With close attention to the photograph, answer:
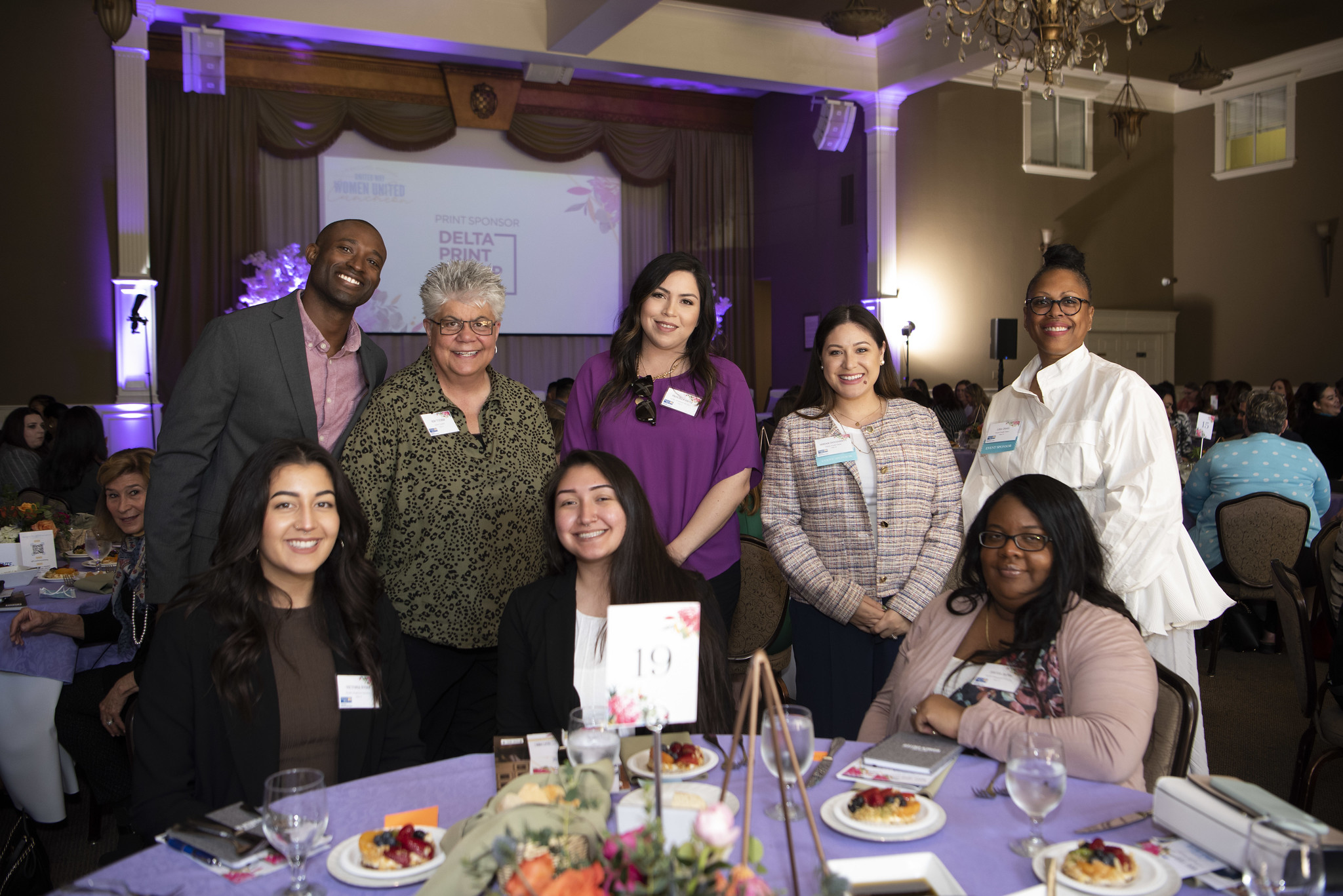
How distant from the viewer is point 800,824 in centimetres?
152

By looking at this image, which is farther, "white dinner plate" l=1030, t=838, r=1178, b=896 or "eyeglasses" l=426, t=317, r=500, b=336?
"eyeglasses" l=426, t=317, r=500, b=336

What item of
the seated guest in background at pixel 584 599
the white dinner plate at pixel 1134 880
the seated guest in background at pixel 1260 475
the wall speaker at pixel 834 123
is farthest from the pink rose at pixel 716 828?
the wall speaker at pixel 834 123

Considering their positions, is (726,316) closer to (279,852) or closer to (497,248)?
(497,248)

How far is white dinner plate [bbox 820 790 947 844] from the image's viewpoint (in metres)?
1.43

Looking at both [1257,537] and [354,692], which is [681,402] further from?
[1257,537]

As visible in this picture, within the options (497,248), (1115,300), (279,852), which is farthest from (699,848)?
(1115,300)

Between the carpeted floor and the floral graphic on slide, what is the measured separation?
8968 millimetres

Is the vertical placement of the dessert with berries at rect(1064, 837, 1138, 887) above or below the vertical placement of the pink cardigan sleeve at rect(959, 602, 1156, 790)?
below

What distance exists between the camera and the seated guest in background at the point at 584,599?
2154 mm

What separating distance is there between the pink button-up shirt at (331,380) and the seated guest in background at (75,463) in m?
3.18

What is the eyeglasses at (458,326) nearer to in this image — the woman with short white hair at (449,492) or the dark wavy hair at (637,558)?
the woman with short white hair at (449,492)

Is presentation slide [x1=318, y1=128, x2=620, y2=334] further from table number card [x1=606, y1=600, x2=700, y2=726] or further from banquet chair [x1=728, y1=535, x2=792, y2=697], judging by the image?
table number card [x1=606, y1=600, x2=700, y2=726]

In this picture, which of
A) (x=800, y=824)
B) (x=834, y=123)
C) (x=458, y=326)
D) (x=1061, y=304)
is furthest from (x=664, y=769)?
(x=834, y=123)

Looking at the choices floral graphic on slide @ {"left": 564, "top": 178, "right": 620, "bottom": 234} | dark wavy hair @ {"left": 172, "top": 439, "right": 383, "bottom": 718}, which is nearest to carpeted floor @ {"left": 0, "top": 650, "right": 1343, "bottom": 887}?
dark wavy hair @ {"left": 172, "top": 439, "right": 383, "bottom": 718}
